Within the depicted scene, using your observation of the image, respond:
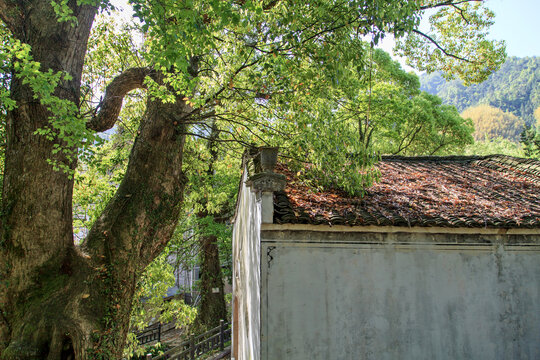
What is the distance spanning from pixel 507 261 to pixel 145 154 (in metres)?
6.97

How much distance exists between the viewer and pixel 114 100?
6.68 metres

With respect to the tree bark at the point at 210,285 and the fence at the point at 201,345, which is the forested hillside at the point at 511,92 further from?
the fence at the point at 201,345

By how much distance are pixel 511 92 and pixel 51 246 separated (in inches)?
6001

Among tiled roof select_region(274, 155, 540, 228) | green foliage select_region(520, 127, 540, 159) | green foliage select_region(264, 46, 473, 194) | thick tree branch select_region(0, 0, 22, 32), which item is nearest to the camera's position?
thick tree branch select_region(0, 0, 22, 32)

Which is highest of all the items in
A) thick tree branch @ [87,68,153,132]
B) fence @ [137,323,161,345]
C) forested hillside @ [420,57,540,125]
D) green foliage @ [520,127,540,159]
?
forested hillside @ [420,57,540,125]

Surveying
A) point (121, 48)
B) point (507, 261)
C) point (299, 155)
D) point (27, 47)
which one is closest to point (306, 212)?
point (299, 155)

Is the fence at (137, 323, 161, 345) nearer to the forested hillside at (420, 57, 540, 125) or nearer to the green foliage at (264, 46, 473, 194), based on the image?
the green foliage at (264, 46, 473, 194)

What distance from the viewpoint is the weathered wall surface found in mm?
5465

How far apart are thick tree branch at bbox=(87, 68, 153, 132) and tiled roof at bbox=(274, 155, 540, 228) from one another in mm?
3475

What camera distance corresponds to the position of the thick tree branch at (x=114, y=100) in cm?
655

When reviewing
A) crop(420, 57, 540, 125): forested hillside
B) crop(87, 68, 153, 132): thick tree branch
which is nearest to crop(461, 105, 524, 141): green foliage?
crop(420, 57, 540, 125): forested hillside

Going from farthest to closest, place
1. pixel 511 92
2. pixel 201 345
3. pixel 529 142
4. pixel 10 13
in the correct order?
pixel 511 92 < pixel 529 142 < pixel 201 345 < pixel 10 13

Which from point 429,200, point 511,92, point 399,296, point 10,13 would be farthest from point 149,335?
point 511,92

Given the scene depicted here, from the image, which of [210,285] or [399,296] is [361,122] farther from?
[399,296]
